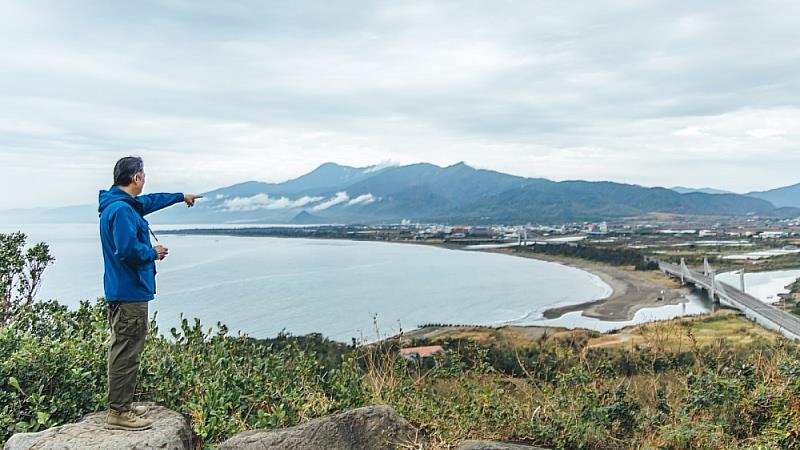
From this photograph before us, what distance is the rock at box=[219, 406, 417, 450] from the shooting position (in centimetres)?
293

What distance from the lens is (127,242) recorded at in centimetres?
289

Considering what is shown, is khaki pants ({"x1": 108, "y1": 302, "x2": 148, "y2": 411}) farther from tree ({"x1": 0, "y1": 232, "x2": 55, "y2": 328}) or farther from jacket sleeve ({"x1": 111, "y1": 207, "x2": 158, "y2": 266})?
tree ({"x1": 0, "y1": 232, "x2": 55, "y2": 328})

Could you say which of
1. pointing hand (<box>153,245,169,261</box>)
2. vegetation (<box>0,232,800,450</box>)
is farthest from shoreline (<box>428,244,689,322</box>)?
pointing hand (<box>153,245,169,261</box>)

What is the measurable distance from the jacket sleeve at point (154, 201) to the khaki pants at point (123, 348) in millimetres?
558

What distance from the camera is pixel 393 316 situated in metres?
31.8

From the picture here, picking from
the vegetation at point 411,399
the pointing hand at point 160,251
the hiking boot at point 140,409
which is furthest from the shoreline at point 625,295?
the pointing hand at point 160,251

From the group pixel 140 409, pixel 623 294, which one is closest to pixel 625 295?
pixel 623 294

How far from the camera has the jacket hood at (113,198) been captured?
3.04 meters

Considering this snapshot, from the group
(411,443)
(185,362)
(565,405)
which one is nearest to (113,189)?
(185,362)

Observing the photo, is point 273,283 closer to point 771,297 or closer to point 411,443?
point 771,297

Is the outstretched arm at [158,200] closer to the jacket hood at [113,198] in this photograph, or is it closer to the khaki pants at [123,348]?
the jacket hood at [113,198]

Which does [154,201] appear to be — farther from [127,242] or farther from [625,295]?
[625,295]

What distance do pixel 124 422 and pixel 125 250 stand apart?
929 mm

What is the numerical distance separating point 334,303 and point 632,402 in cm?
3233
